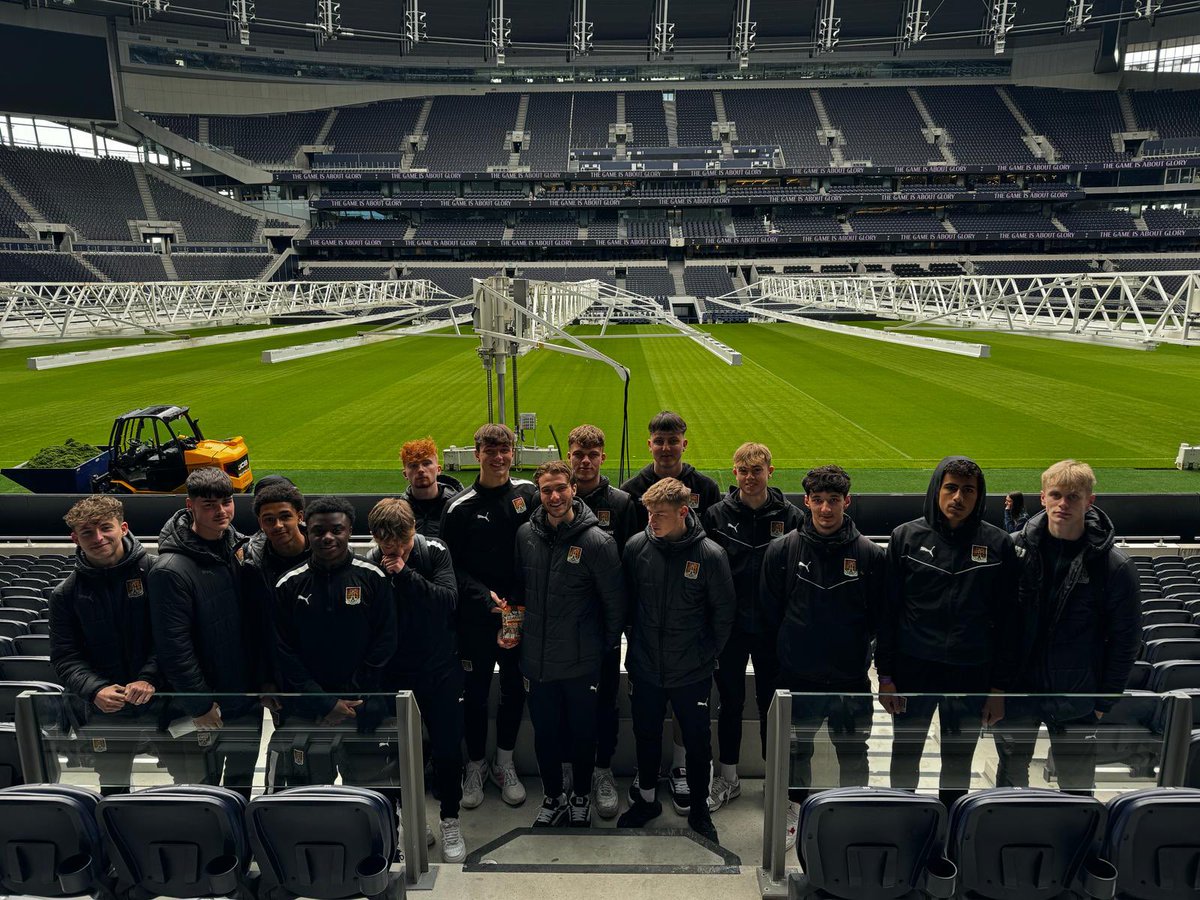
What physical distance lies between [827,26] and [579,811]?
62.0 metres

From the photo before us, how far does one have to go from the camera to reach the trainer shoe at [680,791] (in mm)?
3857

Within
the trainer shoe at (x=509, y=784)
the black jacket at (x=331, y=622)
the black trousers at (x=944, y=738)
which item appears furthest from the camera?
the trainer shoe at (x=509, y=784)

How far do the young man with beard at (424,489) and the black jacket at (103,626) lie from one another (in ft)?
4.79

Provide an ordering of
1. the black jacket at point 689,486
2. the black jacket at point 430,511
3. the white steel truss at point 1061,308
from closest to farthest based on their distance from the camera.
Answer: the black jacket at point 430,511 → the black jacket at point 689,486 → the white steel truss at point 1061,308

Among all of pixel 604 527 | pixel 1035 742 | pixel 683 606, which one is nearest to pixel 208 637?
pixel 604 527

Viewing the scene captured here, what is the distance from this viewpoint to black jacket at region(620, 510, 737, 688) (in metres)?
3.58

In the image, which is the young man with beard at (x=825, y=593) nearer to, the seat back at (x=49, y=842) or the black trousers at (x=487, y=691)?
the black trousers at (x=487, y=691)

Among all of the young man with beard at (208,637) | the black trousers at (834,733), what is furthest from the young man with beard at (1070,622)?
the young man with beard at (208,637)

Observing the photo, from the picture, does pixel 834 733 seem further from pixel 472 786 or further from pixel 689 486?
pixel 689 486

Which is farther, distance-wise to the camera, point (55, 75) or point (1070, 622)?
point (55, 75)

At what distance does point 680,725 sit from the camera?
373 centimetres

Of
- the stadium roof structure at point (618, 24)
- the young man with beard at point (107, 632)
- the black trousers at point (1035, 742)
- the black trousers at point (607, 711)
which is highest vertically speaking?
the stadium roof structure at point (618, 24)

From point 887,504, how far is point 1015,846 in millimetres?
6922

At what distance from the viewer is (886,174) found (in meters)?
61.8
